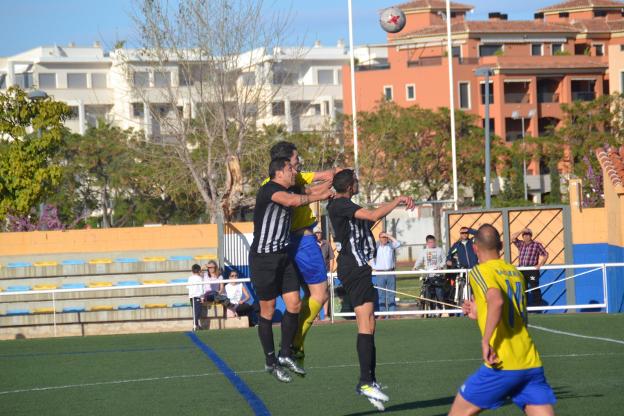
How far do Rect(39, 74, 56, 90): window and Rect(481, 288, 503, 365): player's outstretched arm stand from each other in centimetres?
8857

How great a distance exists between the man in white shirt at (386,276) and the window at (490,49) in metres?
58.7

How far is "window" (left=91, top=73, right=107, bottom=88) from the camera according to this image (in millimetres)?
94062

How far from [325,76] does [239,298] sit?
255ft

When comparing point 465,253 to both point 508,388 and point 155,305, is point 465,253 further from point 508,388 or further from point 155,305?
point 508,388

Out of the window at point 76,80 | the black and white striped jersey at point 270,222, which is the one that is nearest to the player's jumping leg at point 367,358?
the black and white striped jersey at point 270,222

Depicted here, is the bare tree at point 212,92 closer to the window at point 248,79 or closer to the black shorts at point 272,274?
the window at point 248,79

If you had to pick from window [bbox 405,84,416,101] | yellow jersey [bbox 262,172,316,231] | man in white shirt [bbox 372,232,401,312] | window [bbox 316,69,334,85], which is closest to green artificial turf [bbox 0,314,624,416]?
yellow jersey [bbox 262,172,316,231]

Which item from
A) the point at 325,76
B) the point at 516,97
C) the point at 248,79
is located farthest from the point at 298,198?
the point at 325,76

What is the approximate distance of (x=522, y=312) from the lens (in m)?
6.94

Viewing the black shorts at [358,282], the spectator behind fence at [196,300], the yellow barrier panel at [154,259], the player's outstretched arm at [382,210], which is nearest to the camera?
the player's outstretched arm at [382,210]

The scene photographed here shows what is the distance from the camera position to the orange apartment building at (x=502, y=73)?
73438 millimetres

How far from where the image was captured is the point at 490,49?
79.1 m

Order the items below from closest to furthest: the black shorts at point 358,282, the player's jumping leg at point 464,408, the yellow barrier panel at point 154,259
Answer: the player's jumping leg at point 464,408
the black shorts at point 358,282
the yellow barrier panel at point 154,259

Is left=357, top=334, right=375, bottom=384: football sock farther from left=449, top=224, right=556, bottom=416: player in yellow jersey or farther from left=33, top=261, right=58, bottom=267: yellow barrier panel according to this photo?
left=33, top=261, right=58, bottom=267: yellow barrier panel
